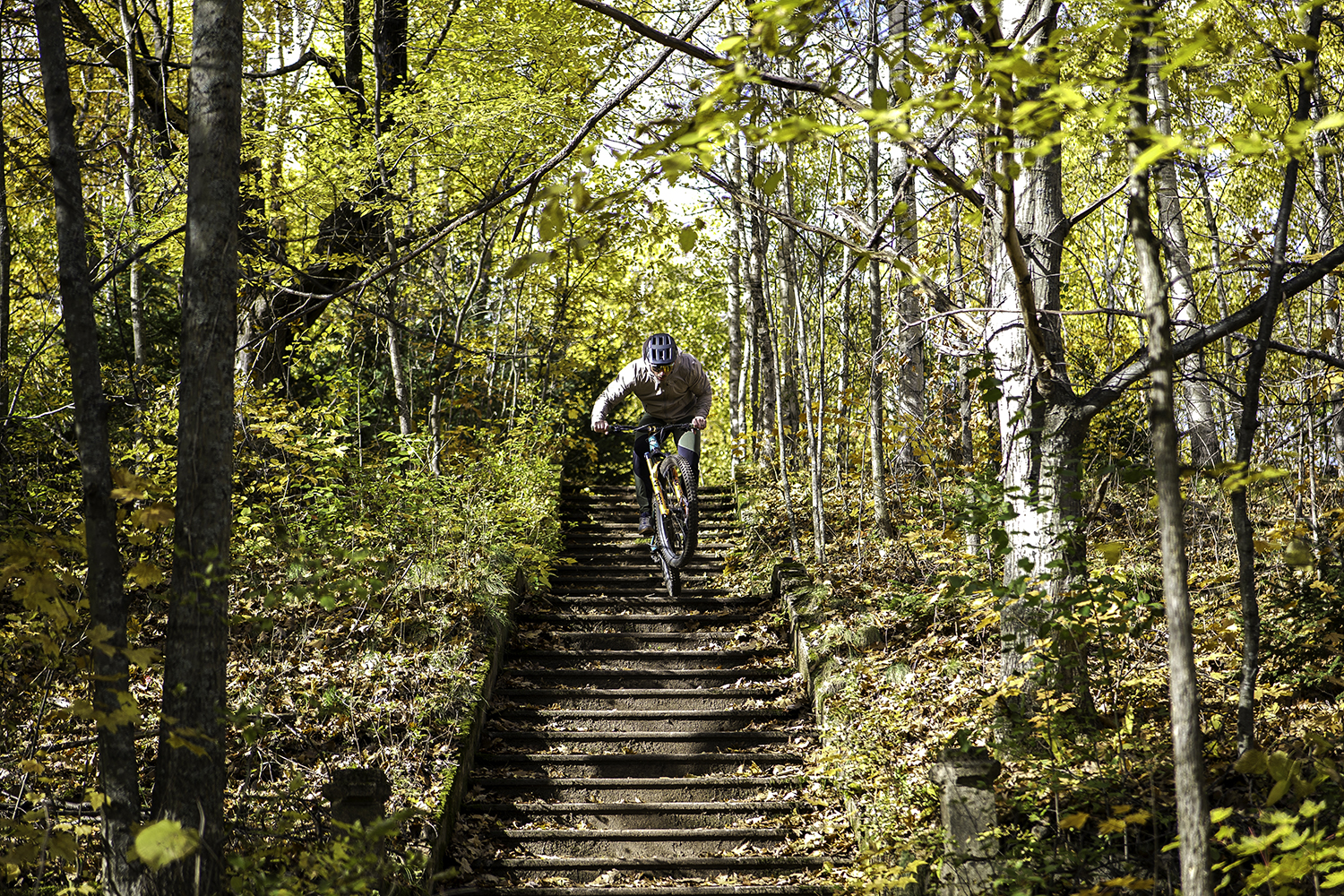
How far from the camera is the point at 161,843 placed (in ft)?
7.72

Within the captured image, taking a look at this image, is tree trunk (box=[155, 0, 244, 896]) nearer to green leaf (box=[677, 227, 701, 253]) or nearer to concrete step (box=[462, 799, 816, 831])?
green leaf (box=[677, 227, 701, 253])

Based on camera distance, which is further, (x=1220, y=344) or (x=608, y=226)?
(x=1220, y=344)

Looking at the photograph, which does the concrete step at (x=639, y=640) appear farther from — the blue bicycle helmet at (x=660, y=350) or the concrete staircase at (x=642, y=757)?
the blue bicycle helmet at (x=660, y=350)

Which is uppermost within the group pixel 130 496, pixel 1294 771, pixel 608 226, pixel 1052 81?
pixel 1052 81

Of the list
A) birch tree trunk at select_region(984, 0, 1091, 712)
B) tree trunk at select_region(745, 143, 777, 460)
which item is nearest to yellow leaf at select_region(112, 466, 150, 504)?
birch tree trunk at select_region(984, 0, 1091, 712)

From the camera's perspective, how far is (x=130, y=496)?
120 inches

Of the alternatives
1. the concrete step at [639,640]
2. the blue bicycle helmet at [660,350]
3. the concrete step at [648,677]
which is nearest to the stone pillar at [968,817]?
the concrete step at [648,677]

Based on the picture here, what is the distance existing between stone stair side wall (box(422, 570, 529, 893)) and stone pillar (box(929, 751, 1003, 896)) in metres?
2.10

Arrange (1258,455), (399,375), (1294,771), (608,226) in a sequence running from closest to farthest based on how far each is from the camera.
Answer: (1294,771) < (608,226) < (1258,455) < (399,375)

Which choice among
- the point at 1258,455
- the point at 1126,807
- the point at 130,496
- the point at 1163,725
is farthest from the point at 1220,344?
the point at 130,496

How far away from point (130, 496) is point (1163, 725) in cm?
437

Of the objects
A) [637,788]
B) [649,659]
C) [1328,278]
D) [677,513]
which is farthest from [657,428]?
[1328,278]

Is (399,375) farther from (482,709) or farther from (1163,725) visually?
(1163,725)

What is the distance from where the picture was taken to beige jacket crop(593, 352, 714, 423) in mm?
7801
